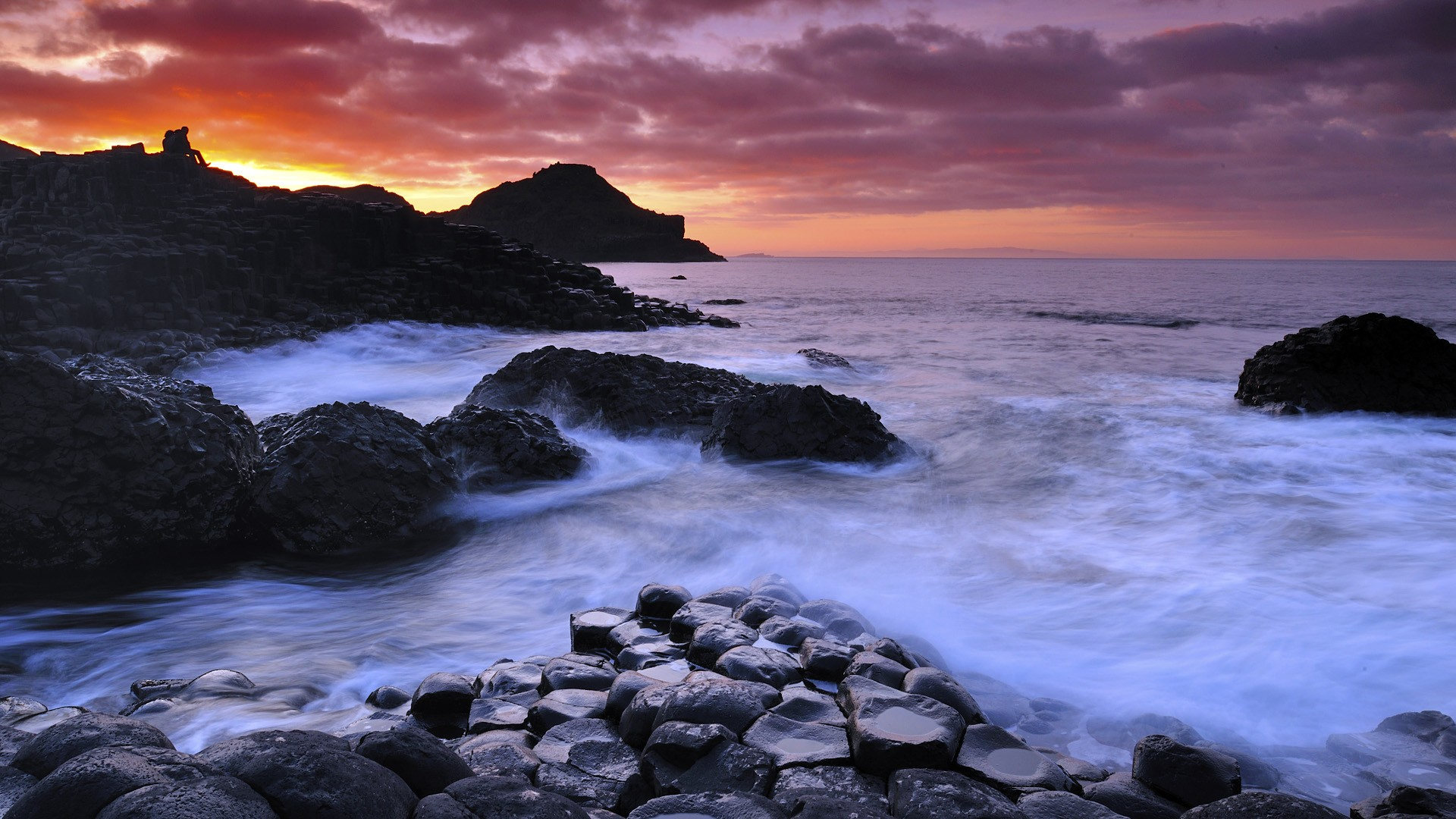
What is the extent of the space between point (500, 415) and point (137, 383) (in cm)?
269

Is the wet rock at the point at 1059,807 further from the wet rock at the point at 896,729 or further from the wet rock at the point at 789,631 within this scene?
the wet rock at the point at 789,631

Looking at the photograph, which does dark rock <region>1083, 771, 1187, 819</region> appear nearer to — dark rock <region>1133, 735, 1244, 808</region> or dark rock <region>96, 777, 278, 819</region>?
dark rock <region>1133, 735, 1244, 808</region>

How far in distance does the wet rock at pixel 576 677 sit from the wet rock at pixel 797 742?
0.79m

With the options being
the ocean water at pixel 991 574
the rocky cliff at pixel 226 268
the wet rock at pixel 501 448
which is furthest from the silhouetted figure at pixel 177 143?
the wet rock at pixel 501 448

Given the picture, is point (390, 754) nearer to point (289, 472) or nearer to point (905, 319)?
point (289, 472)

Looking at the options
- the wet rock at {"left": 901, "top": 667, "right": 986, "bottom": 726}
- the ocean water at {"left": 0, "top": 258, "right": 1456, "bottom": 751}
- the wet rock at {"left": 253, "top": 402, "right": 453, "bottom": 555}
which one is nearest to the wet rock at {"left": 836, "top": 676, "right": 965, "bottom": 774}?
the wet rock at {"left": 901, "top": 667, "right": 986, "bottom": 726}

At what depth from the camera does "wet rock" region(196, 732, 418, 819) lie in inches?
77.4

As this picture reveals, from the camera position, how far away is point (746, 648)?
3549 millimetres

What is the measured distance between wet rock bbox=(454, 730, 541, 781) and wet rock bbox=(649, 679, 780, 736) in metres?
0.45

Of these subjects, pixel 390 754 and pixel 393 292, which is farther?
pixel 393 292

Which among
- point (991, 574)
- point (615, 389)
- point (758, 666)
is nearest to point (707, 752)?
point (758, 666)

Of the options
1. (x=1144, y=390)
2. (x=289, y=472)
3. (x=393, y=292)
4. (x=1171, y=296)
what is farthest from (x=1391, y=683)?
(x=1171, y=296)

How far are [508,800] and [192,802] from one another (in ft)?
2.31

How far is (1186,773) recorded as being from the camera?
9.11 ft
